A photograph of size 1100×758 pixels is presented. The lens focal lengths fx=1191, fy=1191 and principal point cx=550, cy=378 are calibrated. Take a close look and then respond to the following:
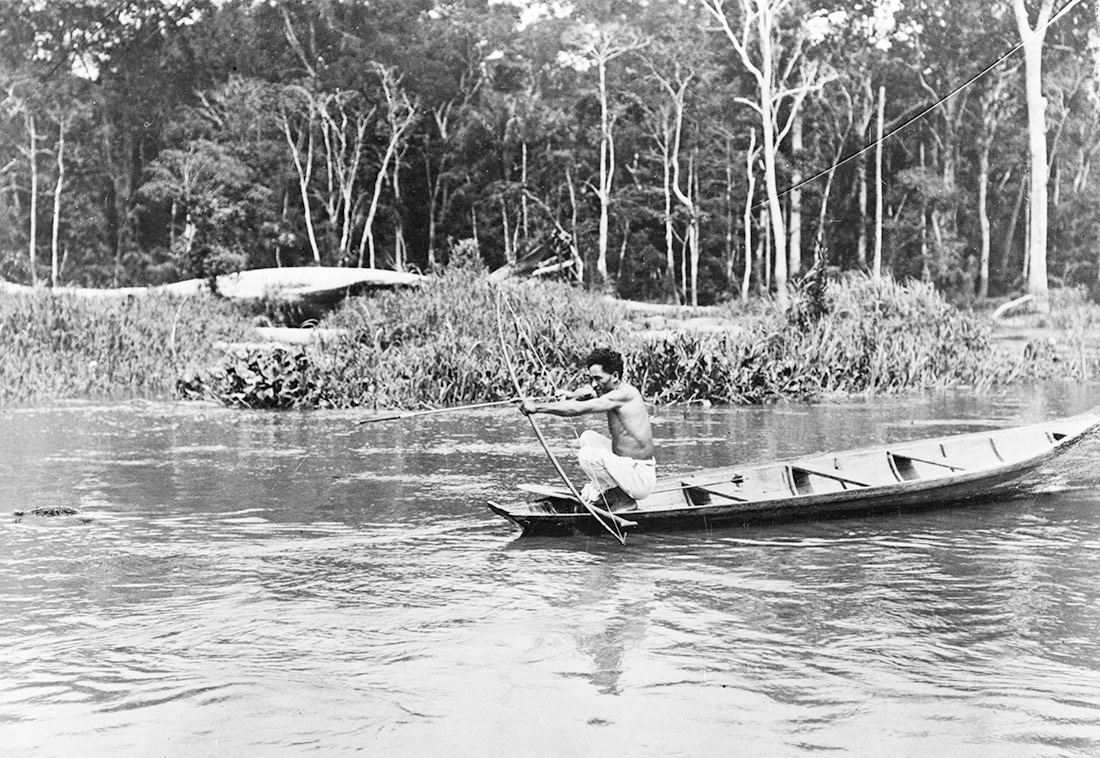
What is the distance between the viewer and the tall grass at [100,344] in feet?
53.7

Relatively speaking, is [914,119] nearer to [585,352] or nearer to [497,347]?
[585,352]

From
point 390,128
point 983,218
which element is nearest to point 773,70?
point 983,218

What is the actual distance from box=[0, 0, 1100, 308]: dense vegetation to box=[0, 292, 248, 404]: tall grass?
6.38 ft

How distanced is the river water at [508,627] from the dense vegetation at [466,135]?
1255 cm

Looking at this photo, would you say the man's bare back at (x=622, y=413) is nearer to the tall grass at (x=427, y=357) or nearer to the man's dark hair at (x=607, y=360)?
the man's dark hair at (x=607, y=360)

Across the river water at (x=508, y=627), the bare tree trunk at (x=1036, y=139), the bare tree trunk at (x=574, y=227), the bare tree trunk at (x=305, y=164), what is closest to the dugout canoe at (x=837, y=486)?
the river water at (x=508, y=627)

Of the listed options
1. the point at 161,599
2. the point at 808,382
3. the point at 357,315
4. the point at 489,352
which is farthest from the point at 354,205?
the point at 161,599

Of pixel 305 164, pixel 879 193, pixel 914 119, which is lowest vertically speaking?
pixel 879 193

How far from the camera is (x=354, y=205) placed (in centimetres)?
2122

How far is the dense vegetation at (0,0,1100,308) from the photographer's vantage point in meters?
20.7

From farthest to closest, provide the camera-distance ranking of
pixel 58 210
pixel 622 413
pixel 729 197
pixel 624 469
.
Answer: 1. pixel 729 197
2. pixel 58 210
3. pixel 622 413
4. pixel 624 469

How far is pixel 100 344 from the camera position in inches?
687

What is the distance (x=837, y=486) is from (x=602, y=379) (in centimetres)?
186

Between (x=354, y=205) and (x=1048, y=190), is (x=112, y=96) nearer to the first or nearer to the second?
(x=354, y=205)
